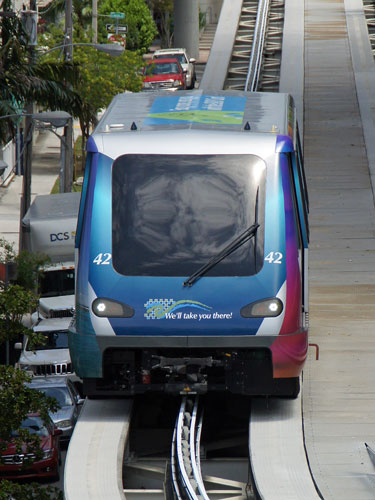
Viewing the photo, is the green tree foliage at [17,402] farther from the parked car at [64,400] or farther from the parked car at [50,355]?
the parked car at [50,355]

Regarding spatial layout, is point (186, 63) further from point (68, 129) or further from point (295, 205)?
point (295, 205)

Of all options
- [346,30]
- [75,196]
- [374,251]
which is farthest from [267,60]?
[374,251]

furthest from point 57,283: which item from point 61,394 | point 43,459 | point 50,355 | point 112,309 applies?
point 112,309

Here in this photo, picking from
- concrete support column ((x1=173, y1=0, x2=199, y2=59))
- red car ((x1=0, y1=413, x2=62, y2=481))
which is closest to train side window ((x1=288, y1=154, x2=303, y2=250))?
red car ((x1=0, y1=413, x2=62, y2=481))

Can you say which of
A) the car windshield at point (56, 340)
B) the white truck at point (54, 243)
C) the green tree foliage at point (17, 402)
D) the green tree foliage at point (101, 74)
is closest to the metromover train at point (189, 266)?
the green tree foliage at point (17, 402)

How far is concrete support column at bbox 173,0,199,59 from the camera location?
63375 mm

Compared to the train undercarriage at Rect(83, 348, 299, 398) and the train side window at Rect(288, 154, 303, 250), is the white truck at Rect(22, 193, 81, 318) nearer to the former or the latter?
the train undercarriage at Rect(83, 348, 299, 398)

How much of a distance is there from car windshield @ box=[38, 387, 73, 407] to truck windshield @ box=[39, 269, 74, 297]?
920 cm

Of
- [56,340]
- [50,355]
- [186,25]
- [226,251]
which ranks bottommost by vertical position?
[186,25]

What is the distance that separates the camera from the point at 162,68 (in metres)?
51.5

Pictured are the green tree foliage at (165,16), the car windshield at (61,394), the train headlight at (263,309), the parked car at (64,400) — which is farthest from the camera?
the green tree foliage at (165,16)

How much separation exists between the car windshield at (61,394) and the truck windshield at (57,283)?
9.20 metres

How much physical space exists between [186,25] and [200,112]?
171ft

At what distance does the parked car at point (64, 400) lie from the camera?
20969mm
